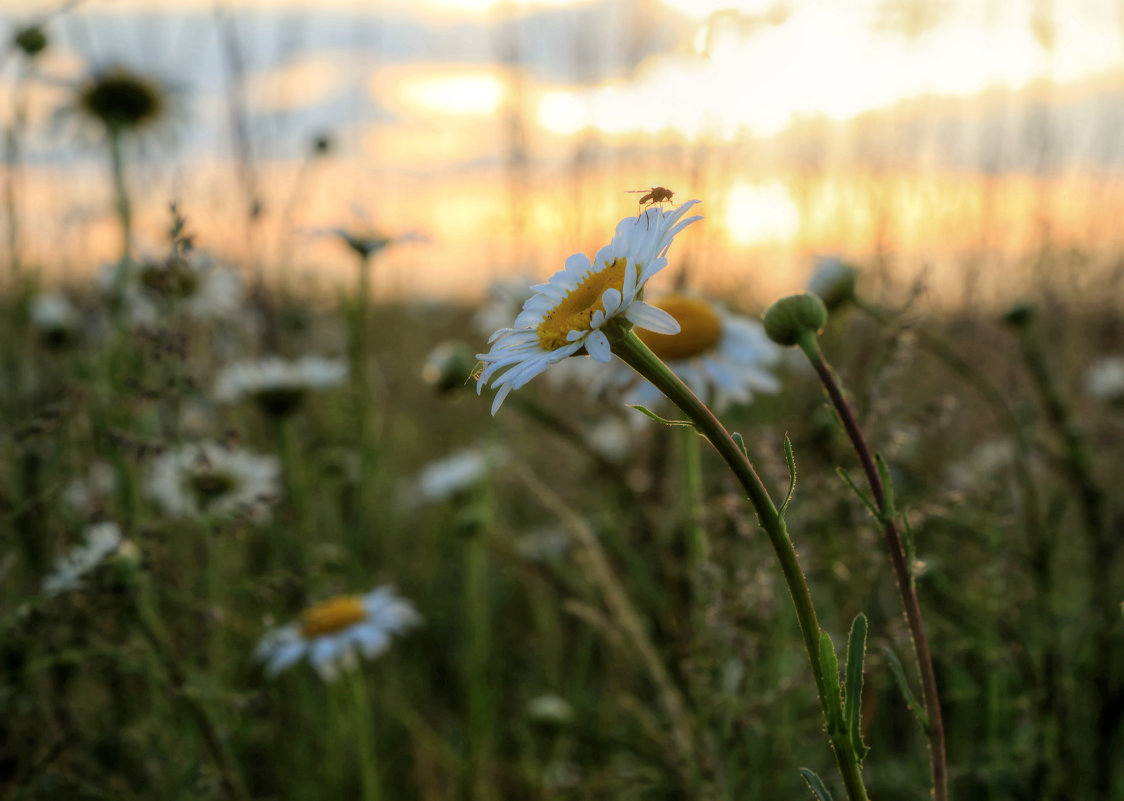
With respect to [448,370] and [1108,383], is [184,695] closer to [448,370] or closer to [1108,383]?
[448,370]

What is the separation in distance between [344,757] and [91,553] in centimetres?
83

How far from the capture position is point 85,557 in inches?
45.7

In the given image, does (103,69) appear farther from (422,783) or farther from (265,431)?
(422,783)

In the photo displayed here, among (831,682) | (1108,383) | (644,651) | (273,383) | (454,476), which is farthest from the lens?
(1108,383)

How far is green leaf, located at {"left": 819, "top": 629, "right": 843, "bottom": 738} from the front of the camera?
0.50m

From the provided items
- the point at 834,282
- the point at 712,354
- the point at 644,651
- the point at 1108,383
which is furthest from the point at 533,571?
the point at 1108,383

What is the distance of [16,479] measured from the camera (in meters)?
1.56

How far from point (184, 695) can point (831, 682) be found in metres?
0.88

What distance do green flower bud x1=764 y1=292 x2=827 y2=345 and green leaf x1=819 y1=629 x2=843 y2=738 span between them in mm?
256

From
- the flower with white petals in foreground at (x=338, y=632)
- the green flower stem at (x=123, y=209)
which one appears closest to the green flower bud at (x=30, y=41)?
the green flower stem at (x=123, y=209)

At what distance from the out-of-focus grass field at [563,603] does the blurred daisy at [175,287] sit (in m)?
0.06

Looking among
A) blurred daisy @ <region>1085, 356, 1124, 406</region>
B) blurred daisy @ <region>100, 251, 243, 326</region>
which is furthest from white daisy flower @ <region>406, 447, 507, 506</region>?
blurred daisy @ <region>1085, 356, 1124, 406</region>

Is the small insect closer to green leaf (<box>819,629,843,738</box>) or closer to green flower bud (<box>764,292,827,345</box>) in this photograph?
green flower bud (<box>764,292,827,345</box>)

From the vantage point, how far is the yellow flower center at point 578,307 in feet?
2.10
